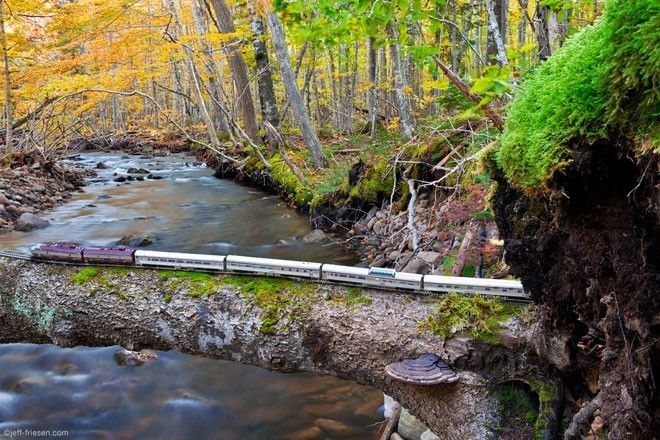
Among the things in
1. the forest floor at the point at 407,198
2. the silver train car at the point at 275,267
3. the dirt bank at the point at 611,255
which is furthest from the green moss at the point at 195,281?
the dirt bank at the point at 611,255

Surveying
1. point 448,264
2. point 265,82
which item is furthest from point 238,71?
point 448,264

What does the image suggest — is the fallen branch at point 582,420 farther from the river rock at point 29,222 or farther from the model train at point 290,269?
the river rock at point 29,222

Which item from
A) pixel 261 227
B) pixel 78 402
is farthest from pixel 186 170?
pixel 78 402

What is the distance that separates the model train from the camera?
261cm

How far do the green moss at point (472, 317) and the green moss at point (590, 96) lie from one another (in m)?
1.03

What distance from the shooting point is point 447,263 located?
178 inches

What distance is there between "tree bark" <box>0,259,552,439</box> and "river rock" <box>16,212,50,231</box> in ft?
24.1

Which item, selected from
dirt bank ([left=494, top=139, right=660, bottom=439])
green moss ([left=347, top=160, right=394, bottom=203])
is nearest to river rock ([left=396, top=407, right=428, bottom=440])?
dirt bank ([left=494, top=139, right=660, bottom=439])

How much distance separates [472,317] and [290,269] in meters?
1.16

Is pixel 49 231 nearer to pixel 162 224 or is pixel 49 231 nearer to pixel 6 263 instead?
pixel 162 224

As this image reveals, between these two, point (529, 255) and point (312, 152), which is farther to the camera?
point (312, 152)

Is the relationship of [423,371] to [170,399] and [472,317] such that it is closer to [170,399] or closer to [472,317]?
[472,317]

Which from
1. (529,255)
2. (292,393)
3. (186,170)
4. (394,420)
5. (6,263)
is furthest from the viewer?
(186,170)

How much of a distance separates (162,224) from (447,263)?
752 centimetres
